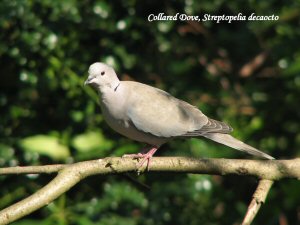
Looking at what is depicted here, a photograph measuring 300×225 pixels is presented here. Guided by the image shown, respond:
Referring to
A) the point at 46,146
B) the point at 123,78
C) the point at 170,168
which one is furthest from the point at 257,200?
the point at 123,78

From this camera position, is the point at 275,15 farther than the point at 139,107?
Yes

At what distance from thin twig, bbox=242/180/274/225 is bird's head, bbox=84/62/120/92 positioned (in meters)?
1.07

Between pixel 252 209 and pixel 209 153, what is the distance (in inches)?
57.3

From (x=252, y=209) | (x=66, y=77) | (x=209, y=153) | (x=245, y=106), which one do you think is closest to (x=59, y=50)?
(x=66, y=77)

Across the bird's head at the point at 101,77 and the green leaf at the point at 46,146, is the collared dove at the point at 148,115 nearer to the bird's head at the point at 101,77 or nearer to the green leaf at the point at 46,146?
the bird's head at the point at 101,77

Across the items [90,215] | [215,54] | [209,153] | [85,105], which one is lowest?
[90,215]

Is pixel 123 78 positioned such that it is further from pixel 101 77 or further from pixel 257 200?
pixel 257 200

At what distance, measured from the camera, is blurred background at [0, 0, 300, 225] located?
3871 mm

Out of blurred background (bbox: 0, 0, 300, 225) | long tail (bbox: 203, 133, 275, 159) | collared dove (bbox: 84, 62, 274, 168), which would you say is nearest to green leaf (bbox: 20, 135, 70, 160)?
blurred background (bbox: 0, 0, 300, 225)

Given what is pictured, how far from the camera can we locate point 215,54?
4820 millimetres

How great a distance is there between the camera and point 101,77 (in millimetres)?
3389

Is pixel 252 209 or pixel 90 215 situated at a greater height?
pixel 90 215

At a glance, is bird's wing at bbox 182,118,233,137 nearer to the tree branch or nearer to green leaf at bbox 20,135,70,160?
green leaf at bbox 20,135,70,160

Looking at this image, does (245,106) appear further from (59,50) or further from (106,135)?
(59,50)
